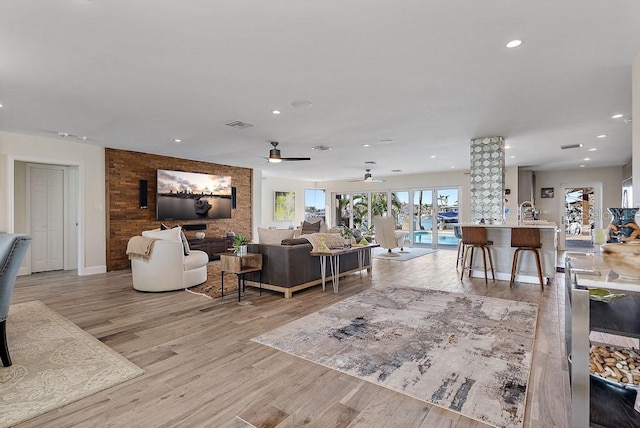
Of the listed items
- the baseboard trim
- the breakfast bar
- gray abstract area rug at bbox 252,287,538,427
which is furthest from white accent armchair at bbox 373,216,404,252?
the baseboard trim

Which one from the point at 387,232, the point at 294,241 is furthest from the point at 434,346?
the point at 387,232

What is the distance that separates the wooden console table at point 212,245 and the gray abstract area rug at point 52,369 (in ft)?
13.9

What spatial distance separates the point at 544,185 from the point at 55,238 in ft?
46.4

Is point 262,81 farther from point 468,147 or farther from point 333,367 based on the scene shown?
point 468,147

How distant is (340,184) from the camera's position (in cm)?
1347

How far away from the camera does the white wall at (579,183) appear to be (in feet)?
32.7

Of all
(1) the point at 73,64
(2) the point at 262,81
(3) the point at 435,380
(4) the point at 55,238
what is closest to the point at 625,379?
(3) the point at 435,380

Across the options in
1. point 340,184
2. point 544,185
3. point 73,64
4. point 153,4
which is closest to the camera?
point 153,4

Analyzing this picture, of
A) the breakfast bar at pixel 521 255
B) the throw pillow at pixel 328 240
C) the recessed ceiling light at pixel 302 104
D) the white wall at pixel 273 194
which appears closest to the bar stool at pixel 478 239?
the breakfast bar at pixel 521 255

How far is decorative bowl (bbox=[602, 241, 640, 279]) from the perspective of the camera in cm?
136

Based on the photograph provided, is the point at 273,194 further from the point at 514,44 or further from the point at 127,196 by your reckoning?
the point at 514,44

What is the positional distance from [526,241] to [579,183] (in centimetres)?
759

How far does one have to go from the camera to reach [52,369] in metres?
2.45

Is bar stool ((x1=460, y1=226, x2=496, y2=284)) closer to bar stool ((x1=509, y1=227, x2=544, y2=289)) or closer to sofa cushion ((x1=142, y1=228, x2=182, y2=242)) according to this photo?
bar stool ((x1=509, y1=227, x2=544, y2=289))
